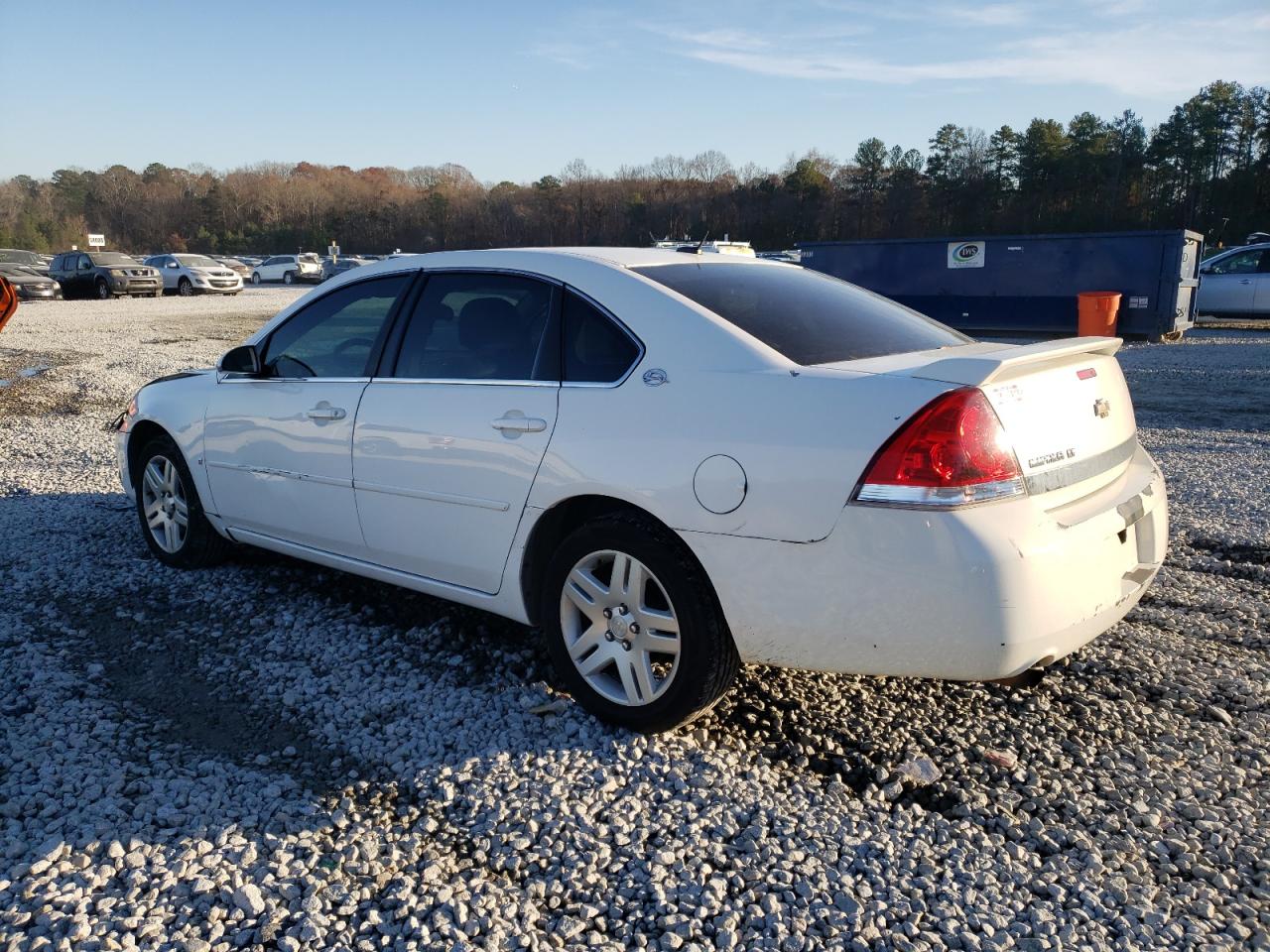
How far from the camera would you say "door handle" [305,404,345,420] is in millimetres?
4168

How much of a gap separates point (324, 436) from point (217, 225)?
114 metres

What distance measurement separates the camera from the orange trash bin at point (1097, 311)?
17.5m

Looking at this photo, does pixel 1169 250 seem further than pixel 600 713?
Yes

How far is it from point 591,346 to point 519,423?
374 mm

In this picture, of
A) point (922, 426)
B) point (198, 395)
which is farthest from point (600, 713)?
point (198, 395)

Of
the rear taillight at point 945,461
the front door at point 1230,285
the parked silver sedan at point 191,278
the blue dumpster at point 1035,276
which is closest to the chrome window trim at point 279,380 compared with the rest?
the rear taillight at point 945,461

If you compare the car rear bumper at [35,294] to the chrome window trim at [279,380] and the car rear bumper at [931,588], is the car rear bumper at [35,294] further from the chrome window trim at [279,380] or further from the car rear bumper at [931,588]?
the car rear bumper at [931,588]

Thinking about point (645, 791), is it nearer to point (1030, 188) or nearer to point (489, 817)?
point (489, 817)

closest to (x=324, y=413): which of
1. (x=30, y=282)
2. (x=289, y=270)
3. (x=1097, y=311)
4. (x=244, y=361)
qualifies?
(x=244, y=361)

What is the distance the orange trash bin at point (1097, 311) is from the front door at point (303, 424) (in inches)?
627

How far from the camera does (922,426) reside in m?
2.77

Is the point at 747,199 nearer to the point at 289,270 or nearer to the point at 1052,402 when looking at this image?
the point at 289,270

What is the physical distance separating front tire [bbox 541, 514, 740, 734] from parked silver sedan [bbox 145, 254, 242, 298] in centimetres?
3740

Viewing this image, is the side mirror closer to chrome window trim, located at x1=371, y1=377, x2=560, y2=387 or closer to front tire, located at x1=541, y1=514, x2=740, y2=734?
chrome window trim, located at x1=371, y1=377, x2=560, y2=387
